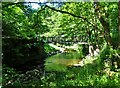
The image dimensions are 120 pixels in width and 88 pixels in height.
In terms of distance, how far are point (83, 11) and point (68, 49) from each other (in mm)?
18144

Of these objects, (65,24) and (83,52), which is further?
(83,52)

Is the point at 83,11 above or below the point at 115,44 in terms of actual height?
above

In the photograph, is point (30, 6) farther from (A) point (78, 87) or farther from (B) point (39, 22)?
(A) point (78, 87)

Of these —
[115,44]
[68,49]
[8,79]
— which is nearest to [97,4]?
[115,44]

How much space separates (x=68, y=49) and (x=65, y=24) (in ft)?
50.3

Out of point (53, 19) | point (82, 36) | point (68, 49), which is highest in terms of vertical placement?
point (53, 19)

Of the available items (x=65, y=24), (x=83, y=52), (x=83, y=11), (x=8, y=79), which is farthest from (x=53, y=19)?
(x=8, y=79)

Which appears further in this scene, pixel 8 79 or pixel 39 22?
pixel 39 22

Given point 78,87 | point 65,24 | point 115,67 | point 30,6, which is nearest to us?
point 78,87

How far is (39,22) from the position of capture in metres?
9.43

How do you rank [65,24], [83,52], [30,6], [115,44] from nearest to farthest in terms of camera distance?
[30,6], [115,44], [65,24], [83,52]

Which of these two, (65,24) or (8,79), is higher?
(65,24)

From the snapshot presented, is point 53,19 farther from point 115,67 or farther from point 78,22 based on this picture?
point 115,67

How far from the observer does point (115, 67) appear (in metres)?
11.2
